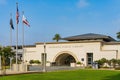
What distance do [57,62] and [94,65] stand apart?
15230 mm

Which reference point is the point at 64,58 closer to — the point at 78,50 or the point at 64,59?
the point at 64,59

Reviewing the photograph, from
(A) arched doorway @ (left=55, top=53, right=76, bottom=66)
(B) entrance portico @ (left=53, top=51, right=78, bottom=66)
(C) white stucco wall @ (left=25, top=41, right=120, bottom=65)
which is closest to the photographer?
(C) white stucco wall @ (left=25, top=41, right=120, bottom=65)

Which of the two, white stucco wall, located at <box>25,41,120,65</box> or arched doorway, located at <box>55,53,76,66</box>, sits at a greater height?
white stucco wall, located at <box>25,41,120,65</box>

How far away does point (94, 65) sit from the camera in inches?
2320

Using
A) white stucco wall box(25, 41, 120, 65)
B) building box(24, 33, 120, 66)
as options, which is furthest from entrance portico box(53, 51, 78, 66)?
white stucco wall box(25, 41, 120, 65)

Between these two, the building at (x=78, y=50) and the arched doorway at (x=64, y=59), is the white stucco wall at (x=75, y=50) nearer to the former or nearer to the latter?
the building at (x=78, y=50)

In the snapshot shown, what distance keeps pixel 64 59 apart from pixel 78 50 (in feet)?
26.4

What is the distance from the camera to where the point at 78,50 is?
224 feet

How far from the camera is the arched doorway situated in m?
72.0

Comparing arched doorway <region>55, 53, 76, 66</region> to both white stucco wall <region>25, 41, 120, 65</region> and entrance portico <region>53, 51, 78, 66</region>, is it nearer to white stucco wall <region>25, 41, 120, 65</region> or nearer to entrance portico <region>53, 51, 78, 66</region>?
entrance portico <region>53, 51, 78, 66</region>

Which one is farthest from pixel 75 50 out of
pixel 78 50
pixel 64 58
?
pixel 64 58

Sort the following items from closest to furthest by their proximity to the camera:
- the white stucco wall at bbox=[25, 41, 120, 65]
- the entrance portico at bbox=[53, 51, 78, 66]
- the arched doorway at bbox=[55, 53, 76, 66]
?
the white stucco wall at bbox=[25, 41, 120, 65] → the entrance portico at bbox=[53, 51, 78, 66] → the arched doorway at bbox=[55, 53, 76, 66]

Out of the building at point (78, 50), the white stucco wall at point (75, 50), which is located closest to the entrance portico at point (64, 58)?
the building at point (78, 50)

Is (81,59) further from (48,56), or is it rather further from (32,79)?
(32,79)
